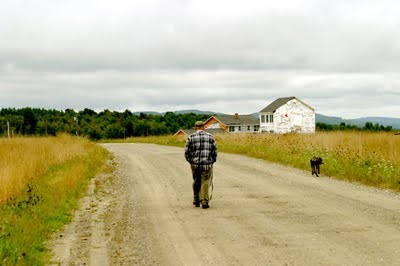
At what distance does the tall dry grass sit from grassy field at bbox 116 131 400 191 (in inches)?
389

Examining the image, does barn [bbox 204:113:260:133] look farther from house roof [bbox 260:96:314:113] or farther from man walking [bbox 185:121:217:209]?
man walking [bbox 185:121:217:209]

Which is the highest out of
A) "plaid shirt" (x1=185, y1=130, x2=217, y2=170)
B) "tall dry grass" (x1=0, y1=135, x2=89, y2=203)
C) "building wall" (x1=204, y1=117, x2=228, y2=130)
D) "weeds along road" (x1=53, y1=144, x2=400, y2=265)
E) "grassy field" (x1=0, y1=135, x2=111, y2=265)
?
"building wall" (x1=204, y1=117, x2=228, y2=130)

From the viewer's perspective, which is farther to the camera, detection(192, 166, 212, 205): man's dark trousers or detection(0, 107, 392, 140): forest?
detection(0, 107, 392, 140): forest

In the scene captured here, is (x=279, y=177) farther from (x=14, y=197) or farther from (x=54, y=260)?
(x=54, y=260)

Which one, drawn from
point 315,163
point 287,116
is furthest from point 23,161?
point 287,116

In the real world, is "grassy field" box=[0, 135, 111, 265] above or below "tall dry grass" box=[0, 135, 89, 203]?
below

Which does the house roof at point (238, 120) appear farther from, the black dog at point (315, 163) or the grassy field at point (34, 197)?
the black dog at point (315, 163)

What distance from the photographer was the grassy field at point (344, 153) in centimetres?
1634

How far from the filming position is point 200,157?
1194 cm

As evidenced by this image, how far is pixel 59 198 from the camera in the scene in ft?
40.7

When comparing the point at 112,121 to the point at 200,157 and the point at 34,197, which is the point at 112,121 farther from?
the point at 200,157

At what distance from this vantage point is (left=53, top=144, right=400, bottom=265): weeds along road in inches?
288

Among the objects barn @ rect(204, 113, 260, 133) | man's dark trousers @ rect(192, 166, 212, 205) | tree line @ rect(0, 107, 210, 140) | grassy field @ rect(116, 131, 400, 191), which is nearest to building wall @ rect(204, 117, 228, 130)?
barn @ rect(204, 113, 260, 133)

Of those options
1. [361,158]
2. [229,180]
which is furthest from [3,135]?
[361,158]
